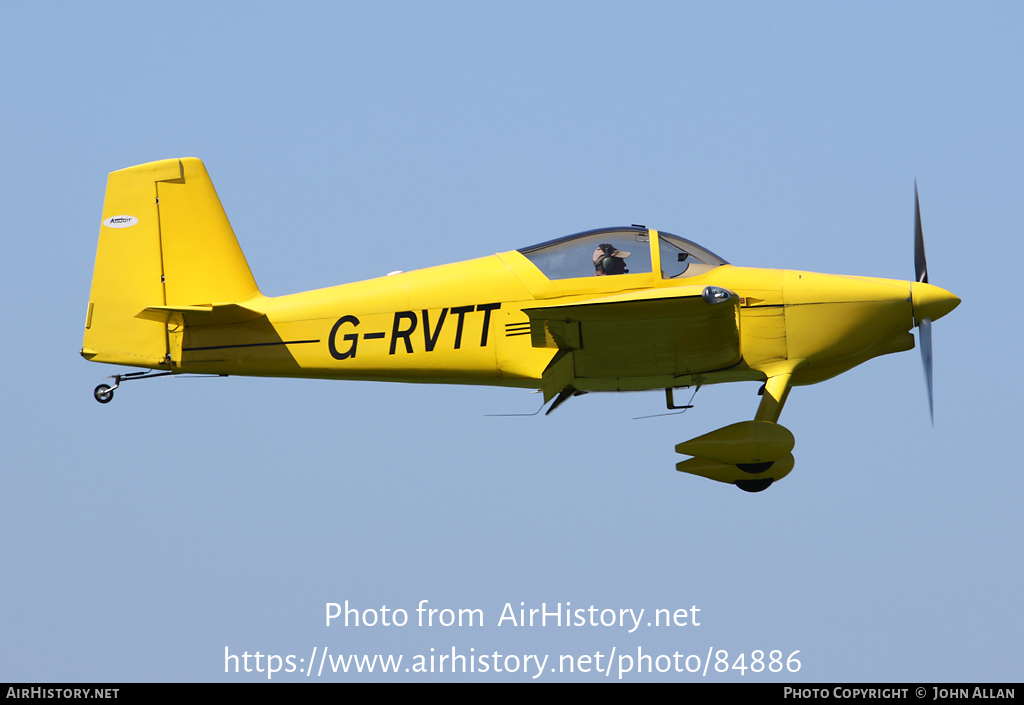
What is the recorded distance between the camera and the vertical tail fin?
1279 cm

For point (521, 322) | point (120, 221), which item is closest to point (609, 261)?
point (521, 322)

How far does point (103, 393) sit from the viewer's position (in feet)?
41.8

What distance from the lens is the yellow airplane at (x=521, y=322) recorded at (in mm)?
11898

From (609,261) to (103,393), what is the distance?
5.64 m

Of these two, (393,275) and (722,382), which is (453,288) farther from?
(722,382)

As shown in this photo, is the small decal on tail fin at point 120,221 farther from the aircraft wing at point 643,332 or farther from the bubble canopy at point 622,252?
the aircraft wing at point 643,332

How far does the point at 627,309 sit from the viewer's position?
36.7ft

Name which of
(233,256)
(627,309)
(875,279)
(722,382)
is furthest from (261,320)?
(875,279)

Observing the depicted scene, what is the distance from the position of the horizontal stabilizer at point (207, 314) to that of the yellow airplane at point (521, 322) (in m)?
0.02

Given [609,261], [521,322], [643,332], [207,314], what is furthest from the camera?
[207,314]

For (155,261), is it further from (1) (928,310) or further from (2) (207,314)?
(1) (928,310)

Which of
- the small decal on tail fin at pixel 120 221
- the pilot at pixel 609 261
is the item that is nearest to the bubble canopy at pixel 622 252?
the pilot at pixel 609 261

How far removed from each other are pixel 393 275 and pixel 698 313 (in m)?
3.40

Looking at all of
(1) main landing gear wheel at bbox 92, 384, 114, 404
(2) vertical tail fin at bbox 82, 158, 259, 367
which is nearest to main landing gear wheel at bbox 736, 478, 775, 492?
(2) vertical tail fin at bbox 82, 158, 259, 367
